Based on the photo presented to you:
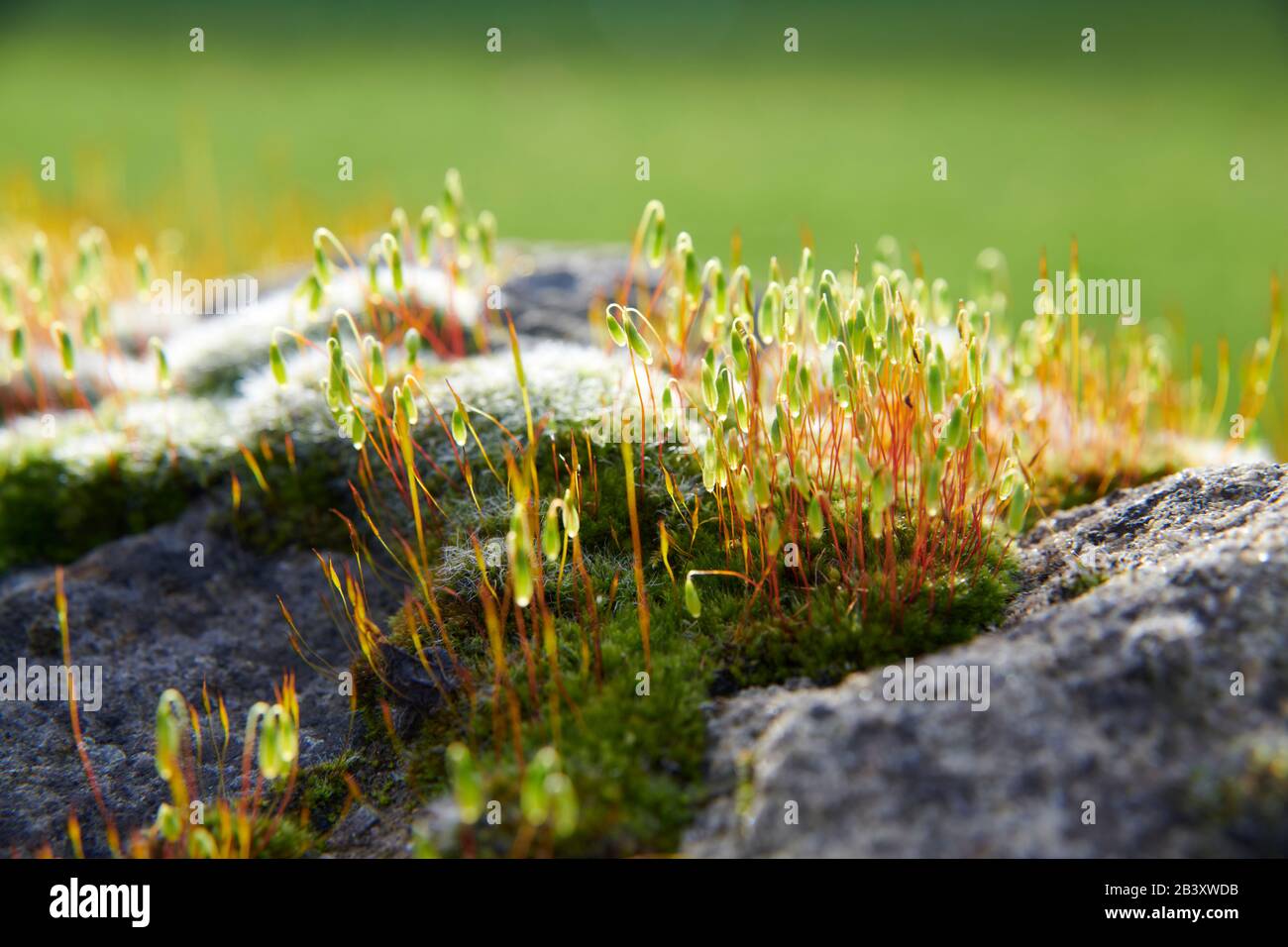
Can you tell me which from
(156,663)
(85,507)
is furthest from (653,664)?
(85,507)

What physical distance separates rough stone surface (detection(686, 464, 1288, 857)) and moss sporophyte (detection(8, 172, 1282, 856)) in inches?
9.7

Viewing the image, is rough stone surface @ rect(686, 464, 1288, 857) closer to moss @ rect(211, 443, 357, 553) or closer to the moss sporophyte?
the moss sporophyte

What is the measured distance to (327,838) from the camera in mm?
2355

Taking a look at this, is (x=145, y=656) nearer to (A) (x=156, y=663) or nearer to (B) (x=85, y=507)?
(A) (x=156, y=663)

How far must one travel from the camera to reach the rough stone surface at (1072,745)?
1.71 m

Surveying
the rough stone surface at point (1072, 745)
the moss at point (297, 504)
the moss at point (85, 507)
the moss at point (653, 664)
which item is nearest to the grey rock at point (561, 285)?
the moss at point (297, 504)

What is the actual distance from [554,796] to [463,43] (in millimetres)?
18234

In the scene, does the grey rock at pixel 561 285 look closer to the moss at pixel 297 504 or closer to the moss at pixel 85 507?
the moss at pixel 297 504

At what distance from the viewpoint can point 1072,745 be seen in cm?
182

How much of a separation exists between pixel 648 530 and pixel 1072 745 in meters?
1.38

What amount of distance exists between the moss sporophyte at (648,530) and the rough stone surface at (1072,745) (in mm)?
246

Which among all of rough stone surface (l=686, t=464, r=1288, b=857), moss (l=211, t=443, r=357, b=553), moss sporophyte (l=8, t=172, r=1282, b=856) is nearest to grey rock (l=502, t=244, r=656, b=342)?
moss sporophyte (l=8, t=172, r=1282, b=856)

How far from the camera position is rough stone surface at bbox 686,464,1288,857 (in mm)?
1710
